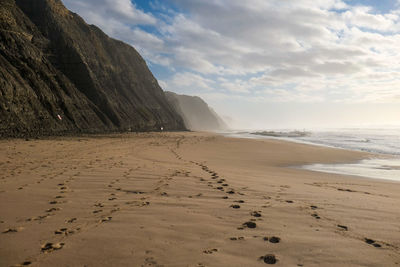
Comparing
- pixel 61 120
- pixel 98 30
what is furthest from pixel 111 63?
pixel 61 120

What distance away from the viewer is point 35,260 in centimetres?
257

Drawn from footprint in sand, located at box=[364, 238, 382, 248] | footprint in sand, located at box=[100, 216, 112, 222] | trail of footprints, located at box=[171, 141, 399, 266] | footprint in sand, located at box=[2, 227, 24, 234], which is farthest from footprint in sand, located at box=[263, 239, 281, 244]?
footprint in sand, located at box=[2, 227, 24, 234]

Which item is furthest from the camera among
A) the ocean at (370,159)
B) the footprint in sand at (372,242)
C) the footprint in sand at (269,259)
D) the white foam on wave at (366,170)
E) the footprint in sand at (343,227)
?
the ocean at (370,159)

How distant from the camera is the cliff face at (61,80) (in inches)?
866

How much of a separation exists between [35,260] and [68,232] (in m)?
0.70

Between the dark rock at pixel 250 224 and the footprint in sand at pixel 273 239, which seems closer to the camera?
the footprint in sand at pixel 273 239

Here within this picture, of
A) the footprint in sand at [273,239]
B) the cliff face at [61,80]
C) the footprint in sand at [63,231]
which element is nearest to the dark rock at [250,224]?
the footprint in sand at [273,239]

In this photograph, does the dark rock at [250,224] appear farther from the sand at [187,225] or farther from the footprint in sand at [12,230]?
the footprint in sand at [12,230]

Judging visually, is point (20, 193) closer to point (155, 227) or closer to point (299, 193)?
point (155, 227)

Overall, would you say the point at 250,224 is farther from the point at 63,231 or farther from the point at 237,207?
the point at 63,231

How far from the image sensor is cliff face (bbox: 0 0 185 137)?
22.0 meters

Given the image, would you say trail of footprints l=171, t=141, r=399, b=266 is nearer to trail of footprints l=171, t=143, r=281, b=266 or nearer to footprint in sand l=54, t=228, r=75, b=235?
trail of footprints l=171, t=143, r=281, b=266

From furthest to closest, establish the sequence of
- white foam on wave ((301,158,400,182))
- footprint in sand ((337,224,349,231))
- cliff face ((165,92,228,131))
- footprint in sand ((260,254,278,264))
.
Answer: cliff face ((165,92,228,131)) → white foam on wave ((301,158,400,182)) → footprint in sand ((337,224,349,231)) → footprint in sand ((260,254,278,264))

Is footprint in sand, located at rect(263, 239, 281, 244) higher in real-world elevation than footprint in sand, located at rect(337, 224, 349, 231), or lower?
lower
